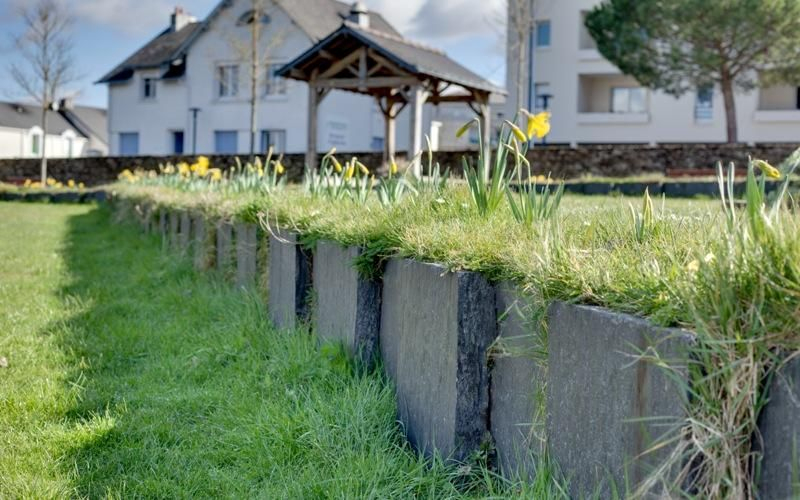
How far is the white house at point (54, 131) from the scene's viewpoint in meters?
53.2

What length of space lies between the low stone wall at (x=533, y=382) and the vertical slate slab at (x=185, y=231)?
3.52 m

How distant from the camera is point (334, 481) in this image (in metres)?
2.70

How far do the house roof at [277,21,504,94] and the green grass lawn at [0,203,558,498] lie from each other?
1259 centimetres

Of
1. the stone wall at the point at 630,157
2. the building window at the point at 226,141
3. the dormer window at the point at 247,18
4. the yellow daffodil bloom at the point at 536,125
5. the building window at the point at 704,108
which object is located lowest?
the yellow daffodil bloom at the point at 536,125

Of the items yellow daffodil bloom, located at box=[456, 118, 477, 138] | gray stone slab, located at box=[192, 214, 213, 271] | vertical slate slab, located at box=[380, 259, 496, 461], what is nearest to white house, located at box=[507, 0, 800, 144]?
gray stone slab, located at box=[192, 214, 213, 271]

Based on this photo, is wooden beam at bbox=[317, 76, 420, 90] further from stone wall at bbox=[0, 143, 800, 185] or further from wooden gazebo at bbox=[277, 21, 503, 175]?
stone wall at bbox=[0, 143, 800, 185]

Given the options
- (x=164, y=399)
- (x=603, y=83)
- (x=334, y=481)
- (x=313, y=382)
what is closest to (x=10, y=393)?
(x=164, y=399)

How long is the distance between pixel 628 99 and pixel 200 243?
31.5 m

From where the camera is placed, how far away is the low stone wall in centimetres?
188

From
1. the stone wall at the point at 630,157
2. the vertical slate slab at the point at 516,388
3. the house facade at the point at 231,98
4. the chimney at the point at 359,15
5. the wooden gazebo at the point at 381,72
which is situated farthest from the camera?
the house facade at the point at 231,98

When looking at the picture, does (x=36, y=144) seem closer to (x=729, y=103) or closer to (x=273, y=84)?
(x=273, y=84)

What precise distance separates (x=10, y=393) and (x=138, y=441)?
0.83 meters

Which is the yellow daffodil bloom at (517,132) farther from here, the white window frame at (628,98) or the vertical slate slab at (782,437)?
the white window frame at (628,98)

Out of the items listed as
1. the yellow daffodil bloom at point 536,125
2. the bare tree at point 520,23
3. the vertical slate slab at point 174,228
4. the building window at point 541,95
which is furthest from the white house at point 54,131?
the yellow daffodil bloom at point 536,125
